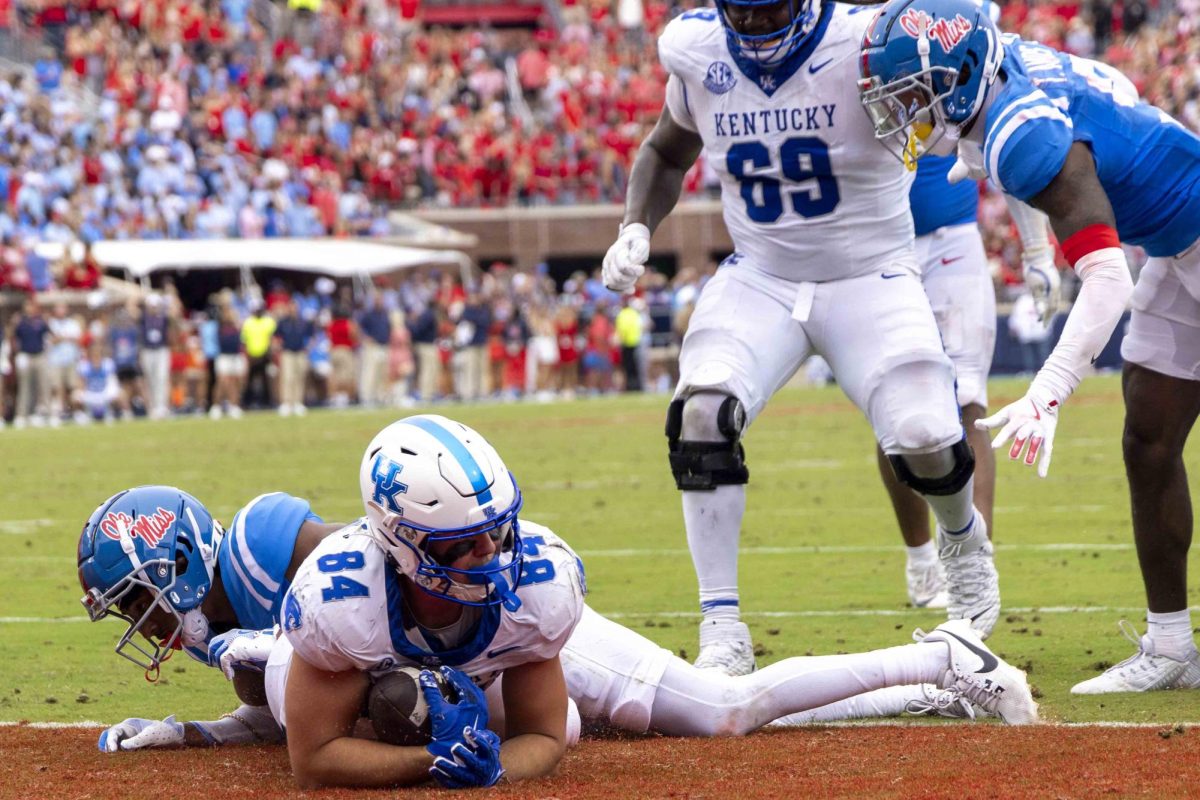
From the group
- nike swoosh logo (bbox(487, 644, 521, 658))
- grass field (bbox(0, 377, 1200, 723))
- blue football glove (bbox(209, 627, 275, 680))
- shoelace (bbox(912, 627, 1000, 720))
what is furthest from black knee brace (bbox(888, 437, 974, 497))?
blue football glove (bbox(209, 627, 275, 680))

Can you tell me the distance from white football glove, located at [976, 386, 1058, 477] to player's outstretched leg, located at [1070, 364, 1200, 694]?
0.80 m

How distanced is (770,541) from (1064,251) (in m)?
4.63

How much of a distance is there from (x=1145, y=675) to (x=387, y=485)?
99.2 inches

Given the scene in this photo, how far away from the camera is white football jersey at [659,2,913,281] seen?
564 centimetres

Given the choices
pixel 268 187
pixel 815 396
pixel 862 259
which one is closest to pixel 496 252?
pixel 268 187

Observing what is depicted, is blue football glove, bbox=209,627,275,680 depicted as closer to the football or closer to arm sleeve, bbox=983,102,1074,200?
the football

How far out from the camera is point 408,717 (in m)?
4.00

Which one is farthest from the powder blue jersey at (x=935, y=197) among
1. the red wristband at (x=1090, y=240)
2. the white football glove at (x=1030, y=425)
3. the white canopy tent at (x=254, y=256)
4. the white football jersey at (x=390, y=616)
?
the white canopy tent at (x=254, y=256)

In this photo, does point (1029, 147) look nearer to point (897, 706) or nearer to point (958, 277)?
point (897, 706)

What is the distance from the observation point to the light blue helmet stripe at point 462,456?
12.6 ft

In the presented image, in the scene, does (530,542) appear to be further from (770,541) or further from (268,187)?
(268,187)

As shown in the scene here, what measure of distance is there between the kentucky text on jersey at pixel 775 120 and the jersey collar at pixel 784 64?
0.25ft

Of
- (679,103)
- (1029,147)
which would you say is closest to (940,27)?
(1029,147)

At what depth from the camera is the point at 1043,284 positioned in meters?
6.54
